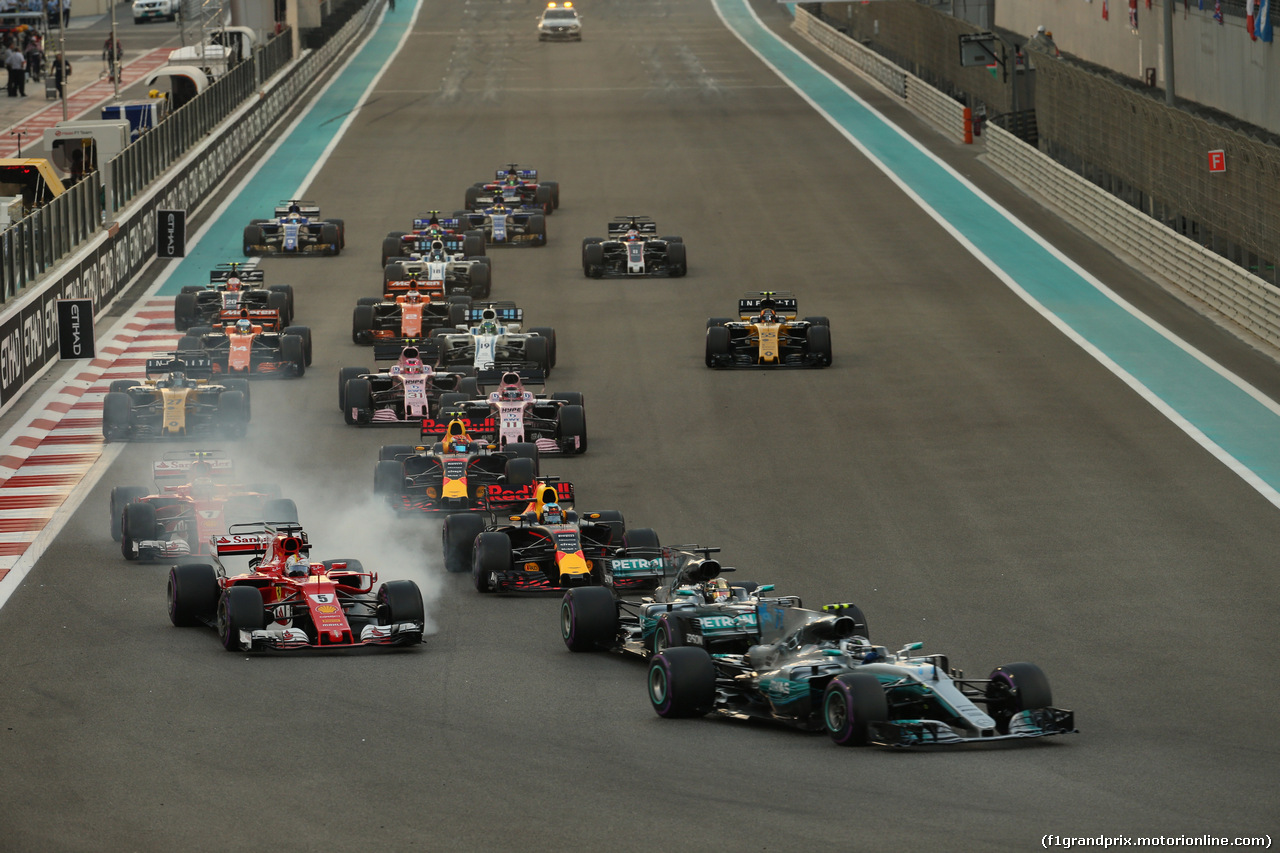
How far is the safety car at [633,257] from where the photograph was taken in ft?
133

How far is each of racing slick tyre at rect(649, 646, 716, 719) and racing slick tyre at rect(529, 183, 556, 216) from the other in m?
33.5

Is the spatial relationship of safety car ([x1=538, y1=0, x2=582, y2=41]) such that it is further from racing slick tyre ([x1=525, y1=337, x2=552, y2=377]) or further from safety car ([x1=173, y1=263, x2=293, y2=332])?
racing slick tyre ([x1=525, y1=337, x2=552, y2=377])

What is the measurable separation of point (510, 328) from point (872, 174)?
78.2 feet

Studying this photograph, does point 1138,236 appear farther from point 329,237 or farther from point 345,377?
point 345,377

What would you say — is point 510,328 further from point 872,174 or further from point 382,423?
point 872,174

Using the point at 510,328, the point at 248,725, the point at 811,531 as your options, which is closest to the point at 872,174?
the point at 510,328

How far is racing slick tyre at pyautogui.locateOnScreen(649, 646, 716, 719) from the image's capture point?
1552cm

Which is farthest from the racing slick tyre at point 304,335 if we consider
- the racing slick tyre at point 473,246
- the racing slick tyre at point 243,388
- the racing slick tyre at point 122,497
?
the racing slick tyre at point 122,497

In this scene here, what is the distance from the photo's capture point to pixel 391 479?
75.8 feet

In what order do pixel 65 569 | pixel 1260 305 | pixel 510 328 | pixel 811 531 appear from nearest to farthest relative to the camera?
pixel 65 569 → pixel 811 531 → pixel 510 328 → pixel 1260 305

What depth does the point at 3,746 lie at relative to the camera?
585 inches

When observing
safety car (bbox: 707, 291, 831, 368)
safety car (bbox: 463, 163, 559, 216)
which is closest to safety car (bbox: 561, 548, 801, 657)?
safety car (bbox: 707, 291, 831, 368)

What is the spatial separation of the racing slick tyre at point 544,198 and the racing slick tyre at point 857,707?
3461 centimetres

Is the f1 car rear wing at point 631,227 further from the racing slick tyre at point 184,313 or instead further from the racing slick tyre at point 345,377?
the racing slick tyre at point 345,377
